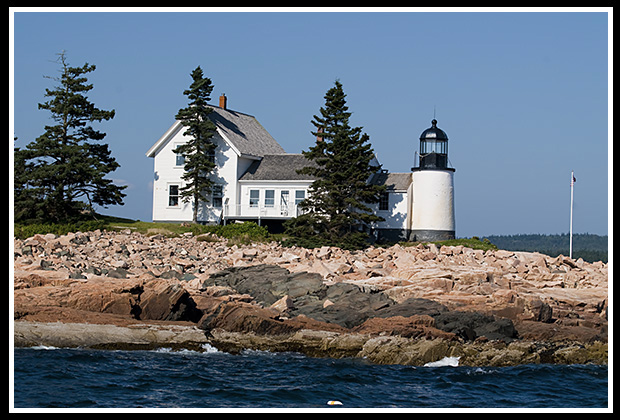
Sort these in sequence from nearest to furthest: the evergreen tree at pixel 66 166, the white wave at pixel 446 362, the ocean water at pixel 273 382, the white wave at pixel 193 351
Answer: the ocean water at pixel 273 382 → the white wave at pixel 446 362 → the white wave at pixel 193 351 → the evergreen tree at pixel 66 166

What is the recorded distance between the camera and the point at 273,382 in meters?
12.8

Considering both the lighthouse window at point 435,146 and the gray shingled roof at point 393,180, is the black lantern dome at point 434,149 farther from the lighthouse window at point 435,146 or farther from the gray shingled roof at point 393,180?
the gray shingled roof at point 393,180

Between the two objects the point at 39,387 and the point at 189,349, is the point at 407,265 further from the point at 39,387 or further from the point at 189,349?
the point at 39,387

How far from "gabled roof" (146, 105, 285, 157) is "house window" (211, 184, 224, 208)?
200 cm

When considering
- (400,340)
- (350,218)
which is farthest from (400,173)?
(400,340)

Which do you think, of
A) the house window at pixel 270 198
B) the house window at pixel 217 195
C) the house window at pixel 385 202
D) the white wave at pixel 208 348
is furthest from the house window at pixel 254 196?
the white wave at pixel 208 348

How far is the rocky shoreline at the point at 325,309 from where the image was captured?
1462 cm

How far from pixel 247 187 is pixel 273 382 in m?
24.8

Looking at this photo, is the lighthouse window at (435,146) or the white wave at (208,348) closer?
the white wave at (208,348)

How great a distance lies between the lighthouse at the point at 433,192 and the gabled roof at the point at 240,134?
828 cm

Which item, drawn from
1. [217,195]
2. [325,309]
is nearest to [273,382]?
[325,309]

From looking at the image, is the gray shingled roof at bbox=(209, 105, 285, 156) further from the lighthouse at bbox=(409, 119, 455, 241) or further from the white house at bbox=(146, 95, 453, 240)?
the lighthouse at bbox=(409, 119, 455, 241)

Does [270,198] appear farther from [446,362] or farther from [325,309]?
[446,362]

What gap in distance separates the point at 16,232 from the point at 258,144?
14070 mm
